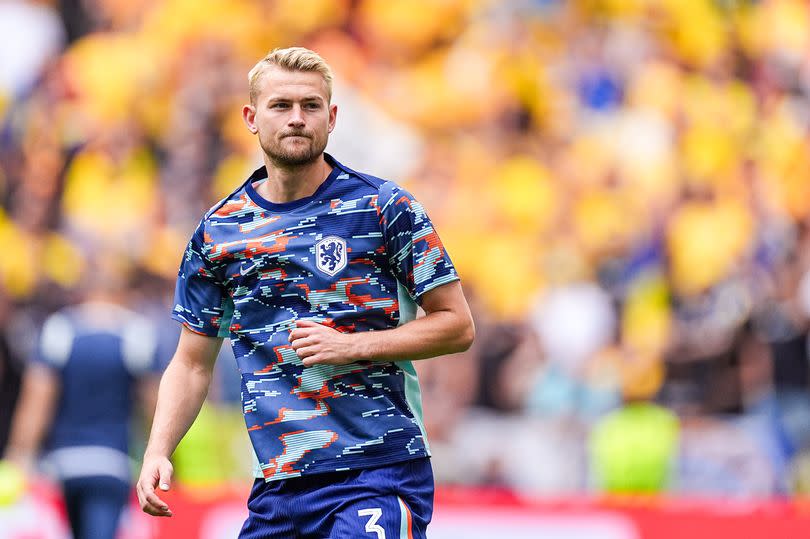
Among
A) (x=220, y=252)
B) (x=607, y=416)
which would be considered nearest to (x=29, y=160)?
(x=607, y=416)

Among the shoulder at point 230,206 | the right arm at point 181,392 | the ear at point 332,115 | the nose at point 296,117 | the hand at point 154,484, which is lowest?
the hand at point 154,484

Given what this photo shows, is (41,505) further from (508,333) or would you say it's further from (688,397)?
(688,397)

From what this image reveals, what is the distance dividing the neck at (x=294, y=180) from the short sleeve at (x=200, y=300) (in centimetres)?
25

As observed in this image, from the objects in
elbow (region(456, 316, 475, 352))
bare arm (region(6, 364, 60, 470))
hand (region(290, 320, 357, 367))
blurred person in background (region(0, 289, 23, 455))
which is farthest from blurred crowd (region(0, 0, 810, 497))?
hand (region(290, 320, 357, 367))

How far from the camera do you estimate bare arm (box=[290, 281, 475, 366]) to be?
3568 mm

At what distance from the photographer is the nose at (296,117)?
369 cm

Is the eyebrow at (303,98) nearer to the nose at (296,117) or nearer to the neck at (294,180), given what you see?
the nose at (296,117)

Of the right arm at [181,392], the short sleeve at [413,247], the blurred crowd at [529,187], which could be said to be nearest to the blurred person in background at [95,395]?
the blurred crowd at [529,187]

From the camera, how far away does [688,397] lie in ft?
34.0

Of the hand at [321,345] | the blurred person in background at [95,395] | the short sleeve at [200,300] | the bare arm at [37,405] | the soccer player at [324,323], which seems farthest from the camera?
the bare arm at [37,405]

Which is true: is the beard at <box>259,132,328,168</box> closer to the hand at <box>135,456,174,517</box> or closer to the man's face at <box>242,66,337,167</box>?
the man's face at <box>242,66,337,167</box>

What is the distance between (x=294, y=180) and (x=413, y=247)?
42 cm

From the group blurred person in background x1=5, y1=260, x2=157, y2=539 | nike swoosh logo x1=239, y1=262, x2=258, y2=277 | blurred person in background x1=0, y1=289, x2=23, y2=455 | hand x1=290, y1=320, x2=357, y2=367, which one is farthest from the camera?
blurred person in background x1=0, y1=289, x2=23, y2=455

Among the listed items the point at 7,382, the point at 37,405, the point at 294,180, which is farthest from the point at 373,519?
the point at 7,382
